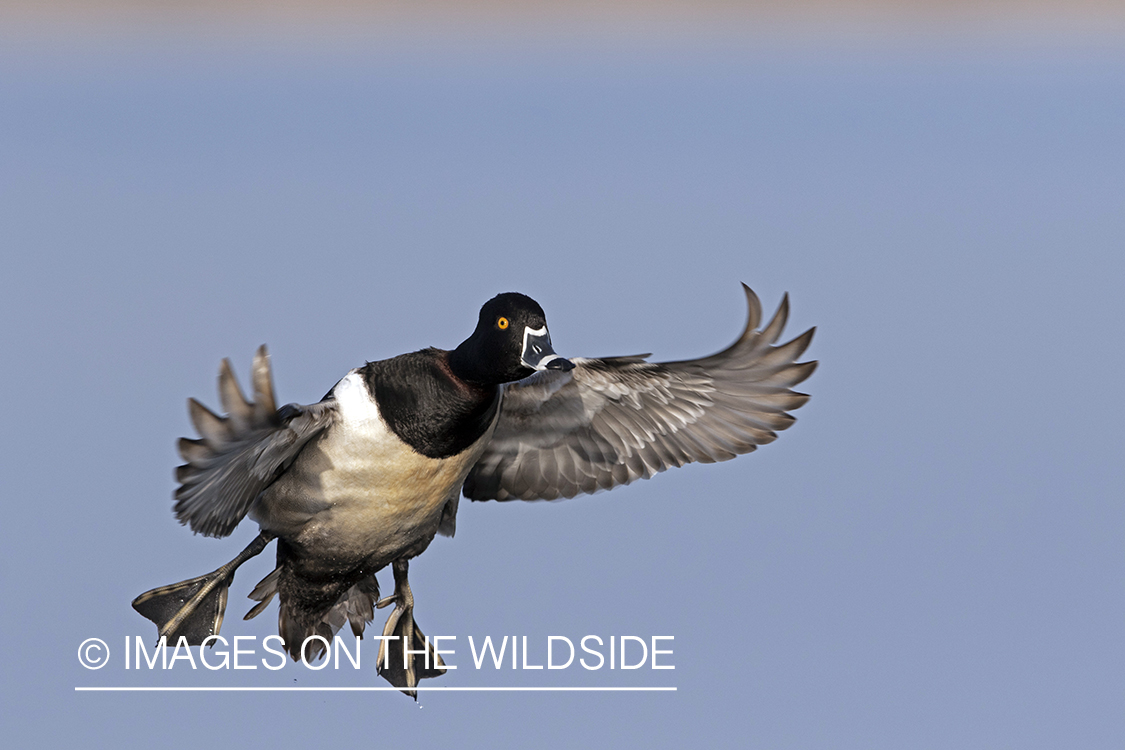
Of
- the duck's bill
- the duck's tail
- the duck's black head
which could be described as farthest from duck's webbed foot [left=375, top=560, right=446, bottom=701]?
the duck's bill

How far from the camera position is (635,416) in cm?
671

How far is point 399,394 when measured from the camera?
5766 mm

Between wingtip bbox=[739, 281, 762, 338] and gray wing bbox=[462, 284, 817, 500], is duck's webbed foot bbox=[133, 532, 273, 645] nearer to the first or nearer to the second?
gray wing bbox=[462, 284, 817, 500]

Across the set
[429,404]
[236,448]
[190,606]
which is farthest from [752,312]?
[190,606]

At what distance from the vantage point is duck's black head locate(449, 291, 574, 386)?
18.1ft

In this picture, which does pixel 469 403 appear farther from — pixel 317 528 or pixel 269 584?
pixel 269 584

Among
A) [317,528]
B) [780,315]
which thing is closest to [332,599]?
[317,528]

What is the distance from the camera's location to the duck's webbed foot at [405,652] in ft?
22.6

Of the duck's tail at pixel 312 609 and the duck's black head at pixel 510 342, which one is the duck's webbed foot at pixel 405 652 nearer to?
the duck's tail at pixel 312 609

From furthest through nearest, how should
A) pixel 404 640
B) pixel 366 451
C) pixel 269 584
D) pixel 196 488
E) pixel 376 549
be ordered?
1. pixel 404 640
2. pixel 269 584
3. pixel 376 549
4. pixel 366 451
5. pixel 196 488

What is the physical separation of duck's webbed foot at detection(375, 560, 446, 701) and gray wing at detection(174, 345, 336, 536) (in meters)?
1.33

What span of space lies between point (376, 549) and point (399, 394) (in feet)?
2.81

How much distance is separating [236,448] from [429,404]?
1.08 meters

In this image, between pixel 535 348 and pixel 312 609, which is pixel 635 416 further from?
pixel 312 609
